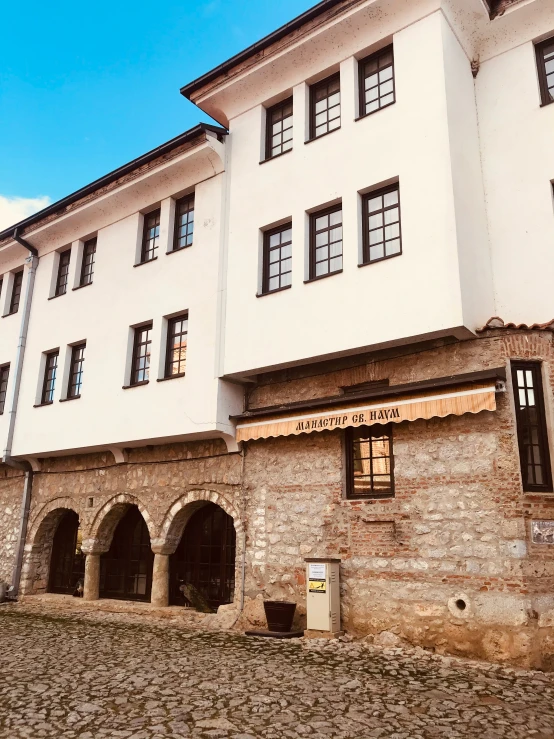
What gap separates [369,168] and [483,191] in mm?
1782

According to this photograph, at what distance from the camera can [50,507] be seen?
13.9 m

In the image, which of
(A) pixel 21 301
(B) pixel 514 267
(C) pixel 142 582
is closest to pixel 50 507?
(C) pixel 142 582

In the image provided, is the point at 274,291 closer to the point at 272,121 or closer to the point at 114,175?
the point at 272,121

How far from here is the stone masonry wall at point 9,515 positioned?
14.3m

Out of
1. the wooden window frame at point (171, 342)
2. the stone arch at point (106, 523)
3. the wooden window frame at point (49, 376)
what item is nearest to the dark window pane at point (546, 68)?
the wooden window frame at point (171, 342)

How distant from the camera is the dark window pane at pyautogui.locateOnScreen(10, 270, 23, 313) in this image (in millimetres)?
16038

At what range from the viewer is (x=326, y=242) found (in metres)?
10.0

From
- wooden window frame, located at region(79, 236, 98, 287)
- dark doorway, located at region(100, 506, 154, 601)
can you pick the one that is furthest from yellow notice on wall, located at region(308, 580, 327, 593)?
wooden window frame, located at region(79, 236, 98, 287)

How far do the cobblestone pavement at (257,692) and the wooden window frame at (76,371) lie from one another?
19.3ft

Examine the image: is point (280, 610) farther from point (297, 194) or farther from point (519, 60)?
point (519, 60)

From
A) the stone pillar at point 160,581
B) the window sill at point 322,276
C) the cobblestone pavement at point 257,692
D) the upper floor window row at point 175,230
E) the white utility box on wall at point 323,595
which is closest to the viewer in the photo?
the cobblestone pavement at point 257,692

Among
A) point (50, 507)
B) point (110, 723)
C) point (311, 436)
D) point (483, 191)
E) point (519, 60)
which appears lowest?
point (110, 723)

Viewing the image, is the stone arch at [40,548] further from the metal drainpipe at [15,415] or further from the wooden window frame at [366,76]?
the wooden window frame at [366,76]

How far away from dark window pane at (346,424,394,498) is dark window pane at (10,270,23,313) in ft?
34.7
